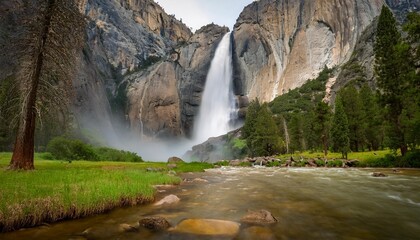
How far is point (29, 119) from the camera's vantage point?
1628 cm

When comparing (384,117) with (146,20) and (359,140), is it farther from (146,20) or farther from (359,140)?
(146,20)

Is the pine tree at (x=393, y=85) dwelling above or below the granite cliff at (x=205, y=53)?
below

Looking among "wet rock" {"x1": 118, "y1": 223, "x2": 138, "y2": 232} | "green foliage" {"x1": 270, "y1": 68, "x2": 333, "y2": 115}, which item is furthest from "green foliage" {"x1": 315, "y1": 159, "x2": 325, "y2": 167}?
"green foliage" {"x1": 270, "y1": 68, "x2": 333, "y2": 115}

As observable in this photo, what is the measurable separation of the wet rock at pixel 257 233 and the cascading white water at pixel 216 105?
4008 inches

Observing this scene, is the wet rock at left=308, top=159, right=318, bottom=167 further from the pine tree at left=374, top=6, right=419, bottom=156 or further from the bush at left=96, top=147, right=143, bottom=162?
the bush at left=96, top=147, right=143, bottom=162

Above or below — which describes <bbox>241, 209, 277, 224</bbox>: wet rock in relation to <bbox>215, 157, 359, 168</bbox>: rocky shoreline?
below

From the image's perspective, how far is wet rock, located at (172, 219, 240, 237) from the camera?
6902 mm

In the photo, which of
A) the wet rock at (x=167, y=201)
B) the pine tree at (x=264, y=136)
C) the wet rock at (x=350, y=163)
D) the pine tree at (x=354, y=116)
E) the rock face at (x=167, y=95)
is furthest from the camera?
the rock face at (x=167, y=95)

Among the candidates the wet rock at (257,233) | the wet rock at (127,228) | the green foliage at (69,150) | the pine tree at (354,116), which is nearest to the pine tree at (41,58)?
the wet rock at (127,228)

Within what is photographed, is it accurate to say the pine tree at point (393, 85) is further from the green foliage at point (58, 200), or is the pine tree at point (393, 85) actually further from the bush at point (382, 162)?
the green foliage at point (58, 200)

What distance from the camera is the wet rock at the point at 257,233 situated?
256 inches

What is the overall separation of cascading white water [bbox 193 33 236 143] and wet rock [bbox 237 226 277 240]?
102 metres

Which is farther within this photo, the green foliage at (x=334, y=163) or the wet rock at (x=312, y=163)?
the wet rock at (x=312, y=163)

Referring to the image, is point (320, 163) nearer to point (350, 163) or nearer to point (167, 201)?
point (350, 163)
